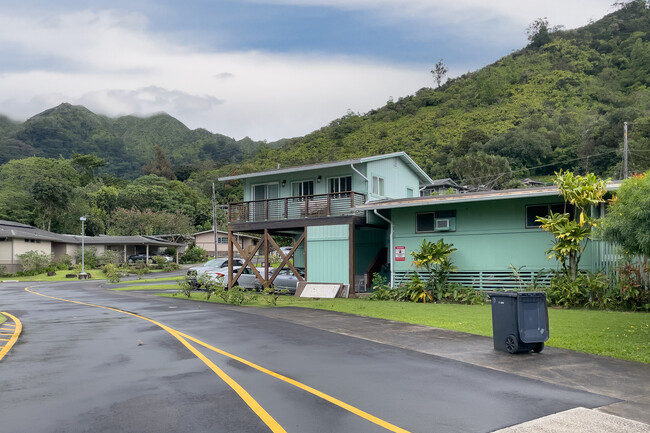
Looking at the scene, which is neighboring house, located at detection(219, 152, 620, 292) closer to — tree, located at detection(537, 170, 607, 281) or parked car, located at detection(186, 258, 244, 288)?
tree, located at detection(537, 170, 607, 281)

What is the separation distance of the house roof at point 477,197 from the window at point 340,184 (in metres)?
4.07

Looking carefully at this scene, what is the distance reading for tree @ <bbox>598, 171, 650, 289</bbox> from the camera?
10.1 meters

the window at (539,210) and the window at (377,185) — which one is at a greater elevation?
the window at (377,185)

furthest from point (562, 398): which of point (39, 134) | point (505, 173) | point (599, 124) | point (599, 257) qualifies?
point (39, 134)

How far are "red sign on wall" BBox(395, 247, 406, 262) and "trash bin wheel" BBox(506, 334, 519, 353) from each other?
525 inches

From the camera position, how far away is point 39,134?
140 m

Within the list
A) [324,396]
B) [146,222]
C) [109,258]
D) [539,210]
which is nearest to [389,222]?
[539,210]

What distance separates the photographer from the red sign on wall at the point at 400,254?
2344 cm

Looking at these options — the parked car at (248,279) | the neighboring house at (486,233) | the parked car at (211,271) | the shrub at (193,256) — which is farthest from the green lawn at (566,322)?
the shrub at (193,256)

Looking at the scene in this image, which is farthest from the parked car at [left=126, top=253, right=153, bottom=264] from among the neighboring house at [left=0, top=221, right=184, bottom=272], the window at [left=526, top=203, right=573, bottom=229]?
the window at [left=526, top=203, right=573, bottom=229]

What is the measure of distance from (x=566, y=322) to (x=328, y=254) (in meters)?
13.5

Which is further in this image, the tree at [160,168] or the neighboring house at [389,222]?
the tree at [160,168]

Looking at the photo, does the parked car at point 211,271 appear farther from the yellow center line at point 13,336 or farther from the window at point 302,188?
the yellow center line at point 13,336

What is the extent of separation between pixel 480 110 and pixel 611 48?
74.5 feet
